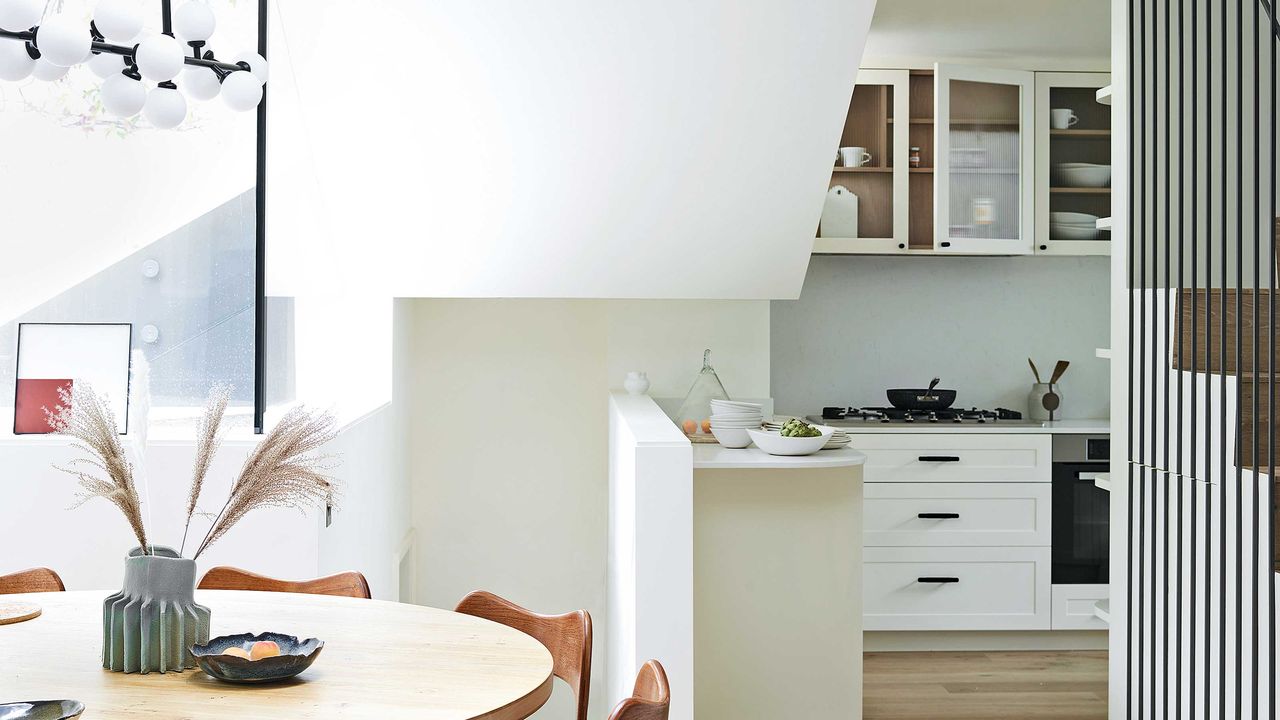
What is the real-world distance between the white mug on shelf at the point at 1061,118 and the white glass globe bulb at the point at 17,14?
13.8 feet

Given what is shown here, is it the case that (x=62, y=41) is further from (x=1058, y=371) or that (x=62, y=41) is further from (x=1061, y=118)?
(x=1058, y=371)

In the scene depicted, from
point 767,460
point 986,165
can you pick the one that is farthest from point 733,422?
point 986,165

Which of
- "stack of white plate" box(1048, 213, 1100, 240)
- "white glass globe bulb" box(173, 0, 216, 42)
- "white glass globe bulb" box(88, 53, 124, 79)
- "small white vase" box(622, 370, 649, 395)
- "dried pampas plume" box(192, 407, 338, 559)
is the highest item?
"stack of white plate" box(1048, 213, 1100, 240)

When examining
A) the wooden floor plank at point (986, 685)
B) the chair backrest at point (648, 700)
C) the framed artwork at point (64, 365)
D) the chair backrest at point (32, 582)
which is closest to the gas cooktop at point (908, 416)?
the wooden floor plank at point (986, 685)

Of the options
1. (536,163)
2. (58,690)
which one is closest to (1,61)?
(58,690)

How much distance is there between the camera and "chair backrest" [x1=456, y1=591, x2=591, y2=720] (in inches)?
74.5

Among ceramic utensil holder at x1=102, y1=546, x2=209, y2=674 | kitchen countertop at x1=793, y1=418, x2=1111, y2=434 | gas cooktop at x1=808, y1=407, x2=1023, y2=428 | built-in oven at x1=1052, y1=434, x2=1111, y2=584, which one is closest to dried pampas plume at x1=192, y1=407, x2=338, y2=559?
ceramic utensil holder at x1=102, y1=546, x2=209, y2=674

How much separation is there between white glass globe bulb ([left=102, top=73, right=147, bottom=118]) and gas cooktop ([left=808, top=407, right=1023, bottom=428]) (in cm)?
334

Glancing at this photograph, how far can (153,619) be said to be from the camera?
5.12 ft

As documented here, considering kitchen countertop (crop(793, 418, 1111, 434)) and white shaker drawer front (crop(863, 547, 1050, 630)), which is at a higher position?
kitchen countertop (crop(793, 418, 1111, 434))

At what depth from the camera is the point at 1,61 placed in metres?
1.48

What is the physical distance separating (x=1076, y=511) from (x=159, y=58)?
13.2 ft

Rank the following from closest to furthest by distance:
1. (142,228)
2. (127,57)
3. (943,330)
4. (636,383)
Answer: (127,57) → (142,228) → (636,383) → (943,330)

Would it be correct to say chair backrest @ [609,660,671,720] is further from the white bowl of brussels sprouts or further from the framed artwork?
the framed artwork
